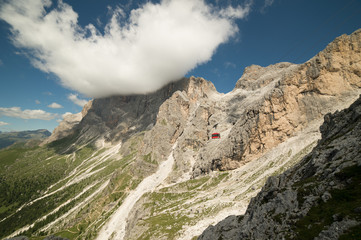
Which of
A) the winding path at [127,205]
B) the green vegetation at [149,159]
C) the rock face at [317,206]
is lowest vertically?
the winding path at [127,205]

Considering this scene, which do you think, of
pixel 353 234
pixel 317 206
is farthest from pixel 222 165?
pixel 353 234

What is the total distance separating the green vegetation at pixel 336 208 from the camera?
14.2 meters

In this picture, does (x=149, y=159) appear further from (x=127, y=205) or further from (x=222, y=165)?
(x=222, y=165)

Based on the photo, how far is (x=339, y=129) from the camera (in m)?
35.8

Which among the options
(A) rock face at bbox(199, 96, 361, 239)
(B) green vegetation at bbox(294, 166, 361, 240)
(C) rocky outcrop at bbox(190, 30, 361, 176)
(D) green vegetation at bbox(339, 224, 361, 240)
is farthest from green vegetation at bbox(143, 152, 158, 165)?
(D) green vegetation at bbox(339, 224, 361, 240)

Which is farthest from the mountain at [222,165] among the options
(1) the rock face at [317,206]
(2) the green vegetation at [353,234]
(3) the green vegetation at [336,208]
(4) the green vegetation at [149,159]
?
(2) the green vegetation at [353,234]

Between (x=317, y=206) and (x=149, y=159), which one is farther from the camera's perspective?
(x=149, y=159)

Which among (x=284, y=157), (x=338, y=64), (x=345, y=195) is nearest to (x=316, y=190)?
(x=345, y=195)

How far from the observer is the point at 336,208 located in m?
15.2

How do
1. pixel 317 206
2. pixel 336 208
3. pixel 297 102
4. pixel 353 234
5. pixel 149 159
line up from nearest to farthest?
pixel 353 234 < pixel 336 208 < pixel 317 206 < pixel 297 102 < pixel 149 159

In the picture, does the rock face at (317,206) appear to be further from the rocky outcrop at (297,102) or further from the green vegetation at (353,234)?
the rocky outcrop at (297,102)

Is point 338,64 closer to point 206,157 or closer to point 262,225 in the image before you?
point 206,157

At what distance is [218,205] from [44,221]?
17369cm

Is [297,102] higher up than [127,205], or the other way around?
[297,102]
